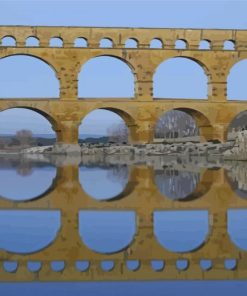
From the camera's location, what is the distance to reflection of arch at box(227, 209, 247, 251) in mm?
4965

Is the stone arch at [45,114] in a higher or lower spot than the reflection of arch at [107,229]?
higher

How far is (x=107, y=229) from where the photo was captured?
5742mm

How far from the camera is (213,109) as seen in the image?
112 ft

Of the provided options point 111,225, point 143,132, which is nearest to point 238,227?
point 111,225

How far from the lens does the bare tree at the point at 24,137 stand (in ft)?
239

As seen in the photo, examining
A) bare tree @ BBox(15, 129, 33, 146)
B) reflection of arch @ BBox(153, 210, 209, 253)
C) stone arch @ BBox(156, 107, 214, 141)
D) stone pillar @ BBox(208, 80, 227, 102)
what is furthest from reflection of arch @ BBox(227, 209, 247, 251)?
bare tree @ BBox(15, 129, 33, 146)

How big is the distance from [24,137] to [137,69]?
46.2m

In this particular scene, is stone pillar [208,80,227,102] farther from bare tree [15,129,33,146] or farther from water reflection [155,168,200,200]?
bare tree [15,129,33,146]

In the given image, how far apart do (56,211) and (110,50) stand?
27018mm

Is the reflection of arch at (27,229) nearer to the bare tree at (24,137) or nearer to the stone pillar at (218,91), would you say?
the stone pillar at (218,91)

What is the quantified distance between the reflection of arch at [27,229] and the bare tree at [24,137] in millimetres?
65388

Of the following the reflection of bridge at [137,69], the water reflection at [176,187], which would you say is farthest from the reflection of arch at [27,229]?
the reflection of bridge at [137,69]

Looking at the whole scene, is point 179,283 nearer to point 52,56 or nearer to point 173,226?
point 173,226

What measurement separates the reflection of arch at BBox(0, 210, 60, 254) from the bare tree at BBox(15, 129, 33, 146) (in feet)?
215
